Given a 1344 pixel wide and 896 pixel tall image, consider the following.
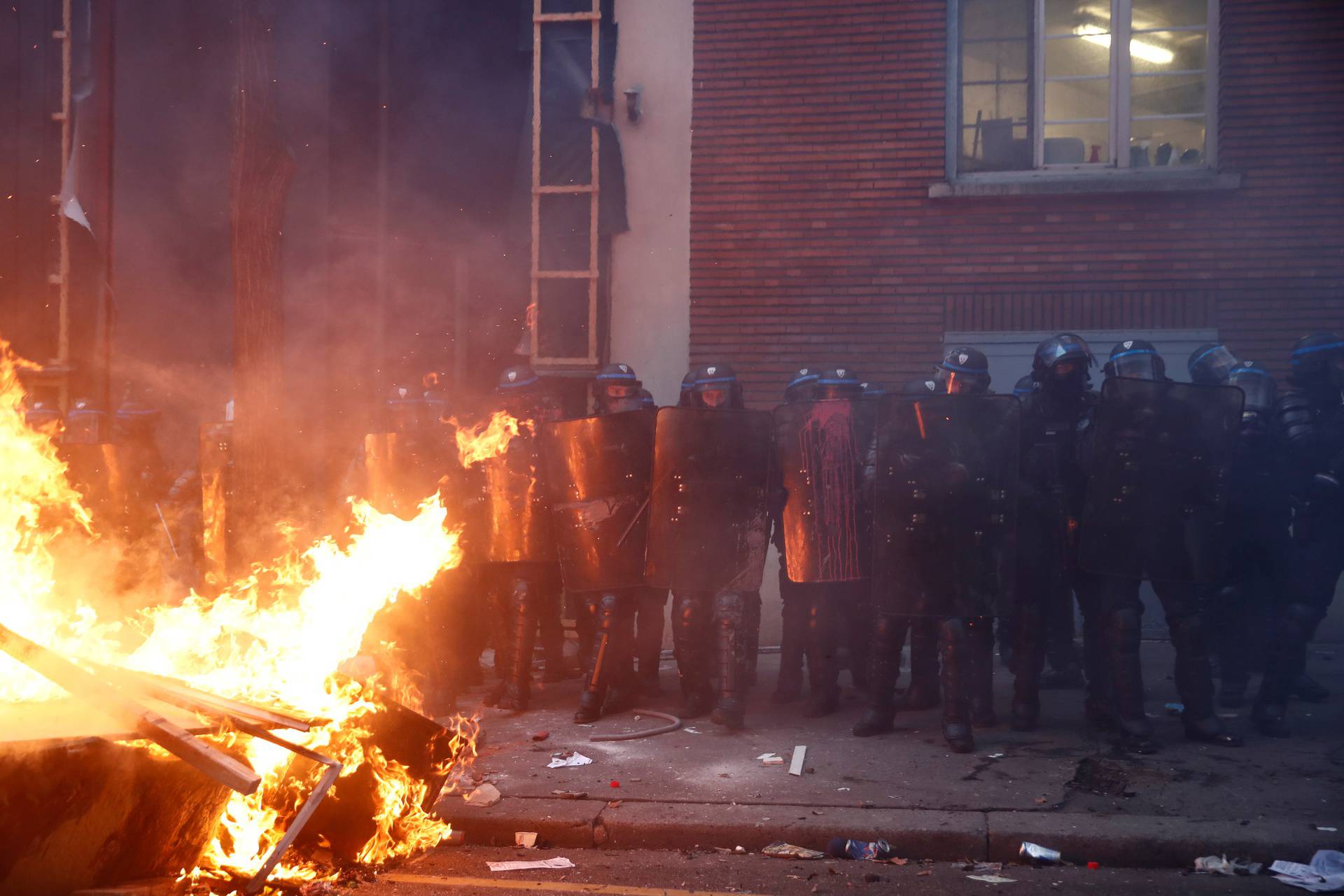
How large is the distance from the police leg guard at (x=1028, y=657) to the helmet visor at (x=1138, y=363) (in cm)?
149

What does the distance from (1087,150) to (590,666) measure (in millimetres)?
6391

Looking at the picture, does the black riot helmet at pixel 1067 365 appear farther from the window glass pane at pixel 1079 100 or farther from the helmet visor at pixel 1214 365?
the window glass pane at pixel 1079 100

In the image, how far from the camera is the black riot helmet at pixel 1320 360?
6.22 m

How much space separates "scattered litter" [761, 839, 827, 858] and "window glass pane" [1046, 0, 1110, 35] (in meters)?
7.90

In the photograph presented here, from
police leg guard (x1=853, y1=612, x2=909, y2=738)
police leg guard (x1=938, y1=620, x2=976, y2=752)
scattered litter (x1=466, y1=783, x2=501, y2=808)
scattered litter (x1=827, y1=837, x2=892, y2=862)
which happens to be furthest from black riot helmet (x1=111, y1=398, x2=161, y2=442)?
scattered litter (x1=827, y1=837, x2=892, y2=862)

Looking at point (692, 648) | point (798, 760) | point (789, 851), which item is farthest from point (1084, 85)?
point (789, 851)

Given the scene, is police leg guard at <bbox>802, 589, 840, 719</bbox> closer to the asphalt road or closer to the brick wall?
the asphalt road

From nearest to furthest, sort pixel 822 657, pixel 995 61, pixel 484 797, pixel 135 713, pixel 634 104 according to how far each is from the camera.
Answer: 1. pixel 135 713
2. pixel 484 797
3. pixel 822 657
4. pixel 995 61
5. pixel 634 104

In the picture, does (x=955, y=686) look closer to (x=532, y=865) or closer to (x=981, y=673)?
(x=981, y=673)

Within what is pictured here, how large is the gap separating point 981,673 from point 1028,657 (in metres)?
0.28

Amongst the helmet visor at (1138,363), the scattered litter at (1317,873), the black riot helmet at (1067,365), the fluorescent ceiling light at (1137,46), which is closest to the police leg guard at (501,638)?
the black riot helmet at (1067,365)

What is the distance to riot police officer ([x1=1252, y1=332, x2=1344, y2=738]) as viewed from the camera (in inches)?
224

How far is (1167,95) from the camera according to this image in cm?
917

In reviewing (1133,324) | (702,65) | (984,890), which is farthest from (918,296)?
(984,890)
